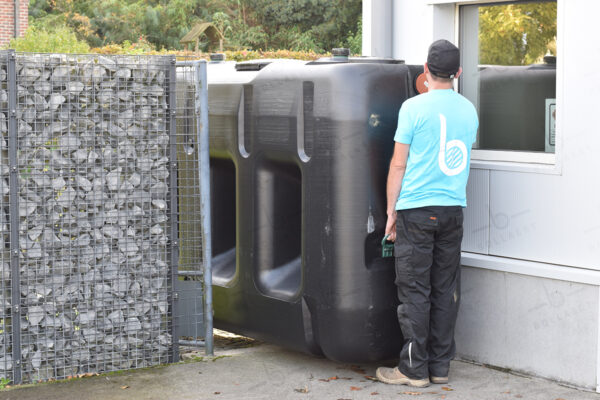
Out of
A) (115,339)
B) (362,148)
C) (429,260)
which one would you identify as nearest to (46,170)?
(115,339)

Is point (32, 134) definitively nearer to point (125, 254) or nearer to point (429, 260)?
point (125, 254)

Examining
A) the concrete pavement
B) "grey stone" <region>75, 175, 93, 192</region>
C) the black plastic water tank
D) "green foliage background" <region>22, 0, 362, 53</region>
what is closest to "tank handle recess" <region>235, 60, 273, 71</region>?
the black plastic water tank

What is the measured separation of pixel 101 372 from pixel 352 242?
5.13 feet

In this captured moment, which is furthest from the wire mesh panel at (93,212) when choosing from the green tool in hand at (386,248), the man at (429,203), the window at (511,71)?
the window at (511,71)

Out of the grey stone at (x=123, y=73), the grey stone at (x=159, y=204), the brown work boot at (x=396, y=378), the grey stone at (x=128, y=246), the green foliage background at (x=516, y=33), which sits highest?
the green foliage background at (x=516, y=33)

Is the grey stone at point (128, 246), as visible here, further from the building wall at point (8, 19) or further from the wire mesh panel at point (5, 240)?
the building wall at point (8, 19)

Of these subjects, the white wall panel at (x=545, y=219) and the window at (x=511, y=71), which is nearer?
the white wall panel at (x=545, y=219)

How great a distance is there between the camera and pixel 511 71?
5.48m

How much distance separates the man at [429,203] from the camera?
474cm

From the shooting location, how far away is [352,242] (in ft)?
16.1

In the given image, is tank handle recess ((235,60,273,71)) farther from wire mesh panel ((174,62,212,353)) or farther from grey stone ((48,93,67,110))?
grey stone ((48,93,67,110))

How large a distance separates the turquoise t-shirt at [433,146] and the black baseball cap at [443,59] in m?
0.10

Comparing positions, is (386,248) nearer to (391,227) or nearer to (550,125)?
(391,227)

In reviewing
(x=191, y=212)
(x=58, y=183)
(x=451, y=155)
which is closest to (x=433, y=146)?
(x=451, y=155)
